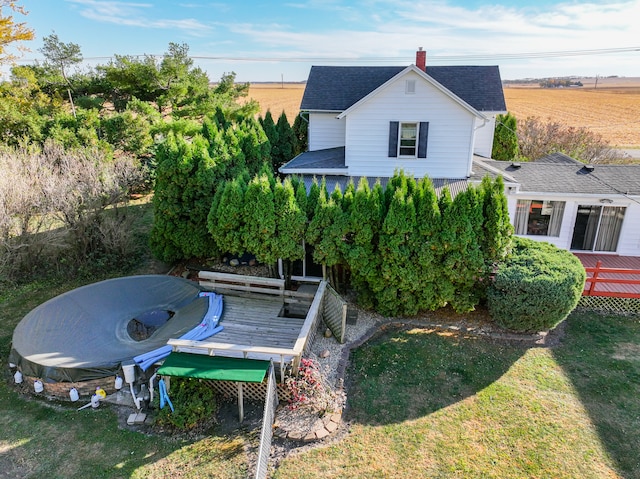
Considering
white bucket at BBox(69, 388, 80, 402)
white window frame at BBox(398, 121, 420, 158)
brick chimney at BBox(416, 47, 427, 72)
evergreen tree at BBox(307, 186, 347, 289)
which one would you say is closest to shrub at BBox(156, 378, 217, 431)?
white bucket at BBox(69, 388, 80, 402)

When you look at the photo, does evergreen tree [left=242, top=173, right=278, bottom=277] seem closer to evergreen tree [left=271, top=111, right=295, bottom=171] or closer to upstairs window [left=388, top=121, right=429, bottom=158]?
upstairs window [left=388, top=121, right=429, bottom=158]

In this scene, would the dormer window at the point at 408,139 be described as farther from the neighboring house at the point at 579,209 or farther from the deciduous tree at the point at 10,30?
the deciduous tree at the point at 10,30

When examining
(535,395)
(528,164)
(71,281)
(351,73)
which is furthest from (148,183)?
(535,395)

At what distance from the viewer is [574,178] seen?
15.9 metres

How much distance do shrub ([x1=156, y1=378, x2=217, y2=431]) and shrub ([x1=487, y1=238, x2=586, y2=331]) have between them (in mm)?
8211

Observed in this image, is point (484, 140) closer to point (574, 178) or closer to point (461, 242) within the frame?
point (574, 178)

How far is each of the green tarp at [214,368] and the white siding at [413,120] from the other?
9.93 meters

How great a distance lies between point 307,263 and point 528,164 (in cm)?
1125

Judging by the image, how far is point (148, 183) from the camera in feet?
83.9

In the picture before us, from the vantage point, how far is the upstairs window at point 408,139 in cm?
1567

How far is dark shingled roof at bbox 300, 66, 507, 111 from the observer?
1886 centimetres

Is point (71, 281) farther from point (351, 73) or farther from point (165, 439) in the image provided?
point (351, 73)

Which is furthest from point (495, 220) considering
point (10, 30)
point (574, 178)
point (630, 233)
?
point (10, 30)

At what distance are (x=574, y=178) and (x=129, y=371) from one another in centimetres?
1712
